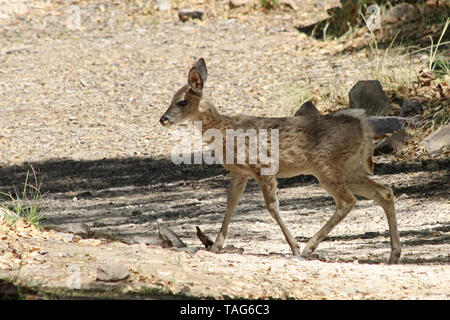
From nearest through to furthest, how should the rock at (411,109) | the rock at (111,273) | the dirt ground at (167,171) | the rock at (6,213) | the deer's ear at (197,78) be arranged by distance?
1. the rock at (111,273)
2. the dirt ground at (167,171)
3. the rock at (6,213)
4. the deer's ear at (197,78)
5. the rock at (411,109)

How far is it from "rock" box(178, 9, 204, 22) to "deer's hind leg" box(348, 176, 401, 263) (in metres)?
13.0

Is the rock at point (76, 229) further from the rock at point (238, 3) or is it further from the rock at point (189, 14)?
the rock at point (238, 3)

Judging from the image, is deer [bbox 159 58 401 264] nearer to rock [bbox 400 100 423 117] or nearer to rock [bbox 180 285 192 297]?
rock [bbox 180 285 192 297]

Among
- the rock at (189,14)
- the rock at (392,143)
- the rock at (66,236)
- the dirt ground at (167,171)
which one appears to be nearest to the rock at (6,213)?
the dirt ground at (167,171)

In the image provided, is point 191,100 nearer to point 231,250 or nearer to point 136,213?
point 231,250

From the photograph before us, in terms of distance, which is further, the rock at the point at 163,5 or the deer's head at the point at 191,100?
the rock at the point at 163,5

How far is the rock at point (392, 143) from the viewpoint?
12.4 m

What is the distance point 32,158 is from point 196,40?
6472 millimetres

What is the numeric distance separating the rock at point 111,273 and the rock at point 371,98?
27.5ft

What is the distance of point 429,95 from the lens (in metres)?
13.4

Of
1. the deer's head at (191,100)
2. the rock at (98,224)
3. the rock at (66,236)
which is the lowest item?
the rock at (98,224)

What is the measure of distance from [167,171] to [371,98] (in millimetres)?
3741
